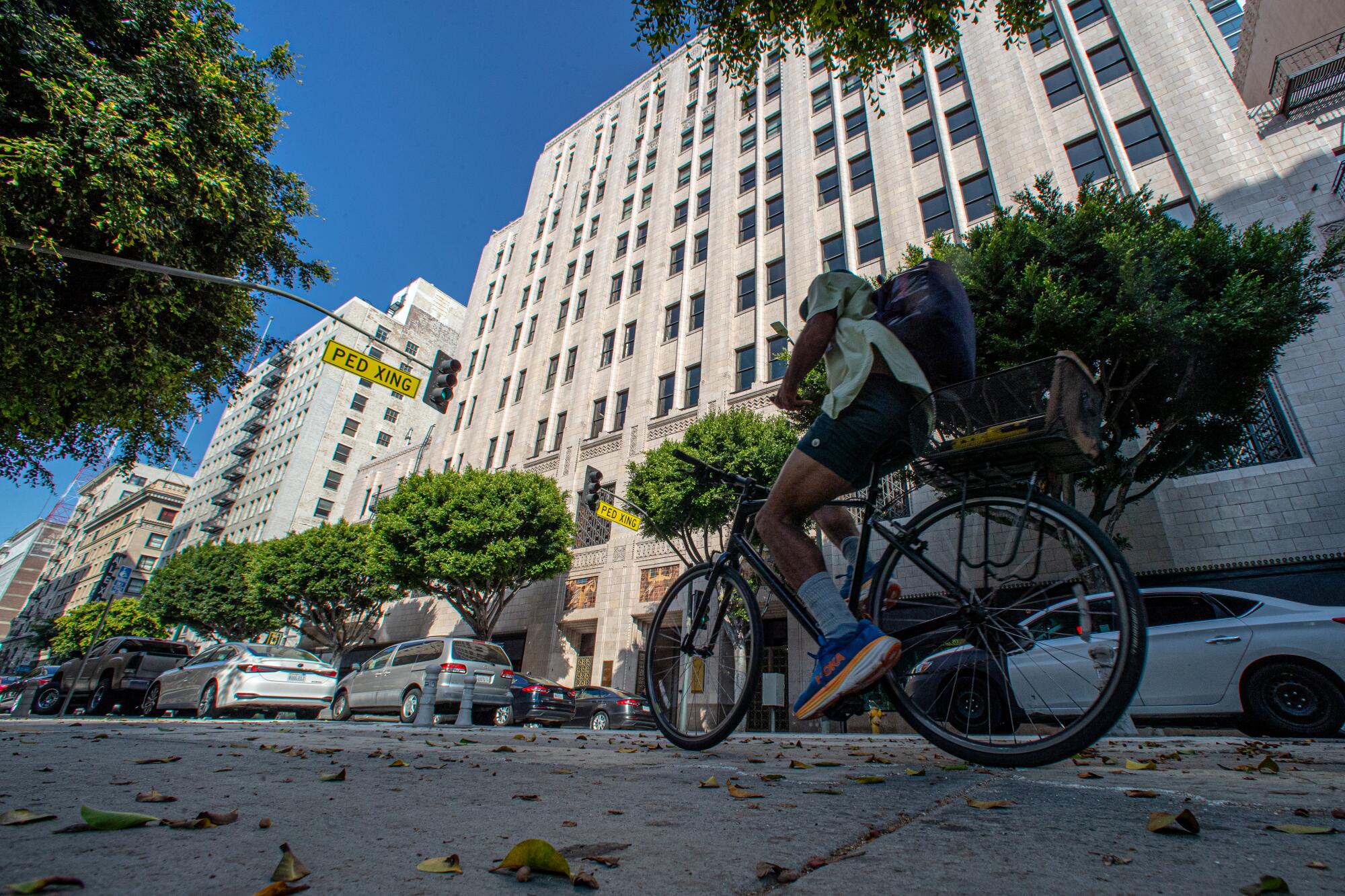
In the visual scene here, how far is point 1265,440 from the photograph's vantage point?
1311 cm

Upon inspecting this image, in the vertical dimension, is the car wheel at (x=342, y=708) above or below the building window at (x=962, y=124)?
below

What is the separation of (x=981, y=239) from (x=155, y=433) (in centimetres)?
1617

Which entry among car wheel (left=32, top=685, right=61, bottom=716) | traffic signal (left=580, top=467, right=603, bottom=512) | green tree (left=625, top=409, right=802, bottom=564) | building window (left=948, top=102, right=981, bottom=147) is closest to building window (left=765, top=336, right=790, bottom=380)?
green tree (left=625, top=409, right=802, bottom=564)

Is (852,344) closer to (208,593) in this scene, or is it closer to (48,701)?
(48,701)

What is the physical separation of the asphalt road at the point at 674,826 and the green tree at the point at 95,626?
46.5 metres

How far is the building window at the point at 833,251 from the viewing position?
2217 centimetres

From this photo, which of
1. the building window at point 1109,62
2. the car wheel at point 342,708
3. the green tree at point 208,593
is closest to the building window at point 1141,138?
the building window at point 1109,62

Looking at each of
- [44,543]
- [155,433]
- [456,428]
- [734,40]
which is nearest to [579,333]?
[456,428]

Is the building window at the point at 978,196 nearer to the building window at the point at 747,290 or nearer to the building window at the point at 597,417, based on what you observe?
the building window at the point at 747,290

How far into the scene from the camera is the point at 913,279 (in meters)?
2.69

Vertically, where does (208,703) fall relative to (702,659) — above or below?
below

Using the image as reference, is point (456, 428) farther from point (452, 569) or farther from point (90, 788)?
point (90, 788)

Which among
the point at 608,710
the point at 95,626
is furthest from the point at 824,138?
the point at 95,626

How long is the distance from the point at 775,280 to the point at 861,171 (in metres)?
5.34
